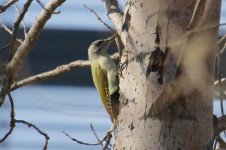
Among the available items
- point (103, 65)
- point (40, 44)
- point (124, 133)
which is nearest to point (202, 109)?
point (124, 133)

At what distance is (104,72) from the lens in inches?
186

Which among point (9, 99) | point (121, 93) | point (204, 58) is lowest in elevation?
point (9, 99)

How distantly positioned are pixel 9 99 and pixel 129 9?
0.97 metres

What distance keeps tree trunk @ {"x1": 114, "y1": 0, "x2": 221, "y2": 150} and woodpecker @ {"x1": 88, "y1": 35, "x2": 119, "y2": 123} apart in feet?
3.39

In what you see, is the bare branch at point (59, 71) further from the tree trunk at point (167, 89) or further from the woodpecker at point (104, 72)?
the tree trunk at point (167, 89)

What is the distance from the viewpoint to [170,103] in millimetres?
3088

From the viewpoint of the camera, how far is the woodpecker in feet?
14.4

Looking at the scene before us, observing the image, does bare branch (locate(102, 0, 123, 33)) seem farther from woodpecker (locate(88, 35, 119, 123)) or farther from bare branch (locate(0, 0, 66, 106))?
woodpecker (locate(88, 35, 119, 123))

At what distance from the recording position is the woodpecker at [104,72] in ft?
14.4

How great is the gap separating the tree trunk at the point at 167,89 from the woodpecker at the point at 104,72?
103 centimetres

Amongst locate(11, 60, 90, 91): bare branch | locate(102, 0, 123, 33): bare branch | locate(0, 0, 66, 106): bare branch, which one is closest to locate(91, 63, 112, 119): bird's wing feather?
locate(11, 60, 90, 91): bare branch

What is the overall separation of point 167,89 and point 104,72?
1655 mm

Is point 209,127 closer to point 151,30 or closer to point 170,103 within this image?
point 170,103

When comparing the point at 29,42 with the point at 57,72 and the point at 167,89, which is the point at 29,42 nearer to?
the point at 57,72
